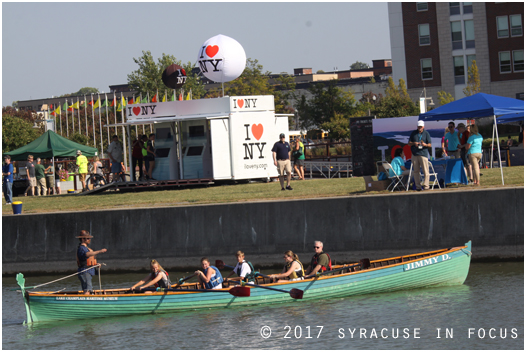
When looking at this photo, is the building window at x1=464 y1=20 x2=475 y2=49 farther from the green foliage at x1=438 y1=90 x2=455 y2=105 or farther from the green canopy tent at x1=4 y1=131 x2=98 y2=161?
the green canopy tent at x1=4 y1=131 x2=98 y2=161

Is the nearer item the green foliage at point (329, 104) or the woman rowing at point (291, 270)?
the woman rowing at point (291, 270)

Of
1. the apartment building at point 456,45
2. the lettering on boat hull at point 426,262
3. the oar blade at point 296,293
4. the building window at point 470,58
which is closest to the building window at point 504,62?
the apartment building at point 456,45

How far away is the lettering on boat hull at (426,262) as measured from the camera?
616 inches

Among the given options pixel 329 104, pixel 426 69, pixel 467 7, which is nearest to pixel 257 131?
pixel 426 69

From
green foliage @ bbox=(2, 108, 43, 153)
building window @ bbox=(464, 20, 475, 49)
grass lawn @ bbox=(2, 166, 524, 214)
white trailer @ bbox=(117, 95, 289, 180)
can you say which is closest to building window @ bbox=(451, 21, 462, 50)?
building window @ bbox=(464, 20, 475, 49)

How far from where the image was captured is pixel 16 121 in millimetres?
51062

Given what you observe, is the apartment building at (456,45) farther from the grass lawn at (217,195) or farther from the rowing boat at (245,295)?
the rowing boat at (245,295)

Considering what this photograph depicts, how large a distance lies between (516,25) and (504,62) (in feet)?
9.95

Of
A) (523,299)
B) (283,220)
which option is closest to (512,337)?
(523,299)

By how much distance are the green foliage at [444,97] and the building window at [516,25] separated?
288 inches

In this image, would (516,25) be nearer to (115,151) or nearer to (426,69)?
(426,69)

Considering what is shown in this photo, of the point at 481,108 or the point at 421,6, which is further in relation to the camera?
the point at 421,6

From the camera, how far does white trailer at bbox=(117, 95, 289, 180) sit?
25.2 meters

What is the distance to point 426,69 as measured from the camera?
199 feet
